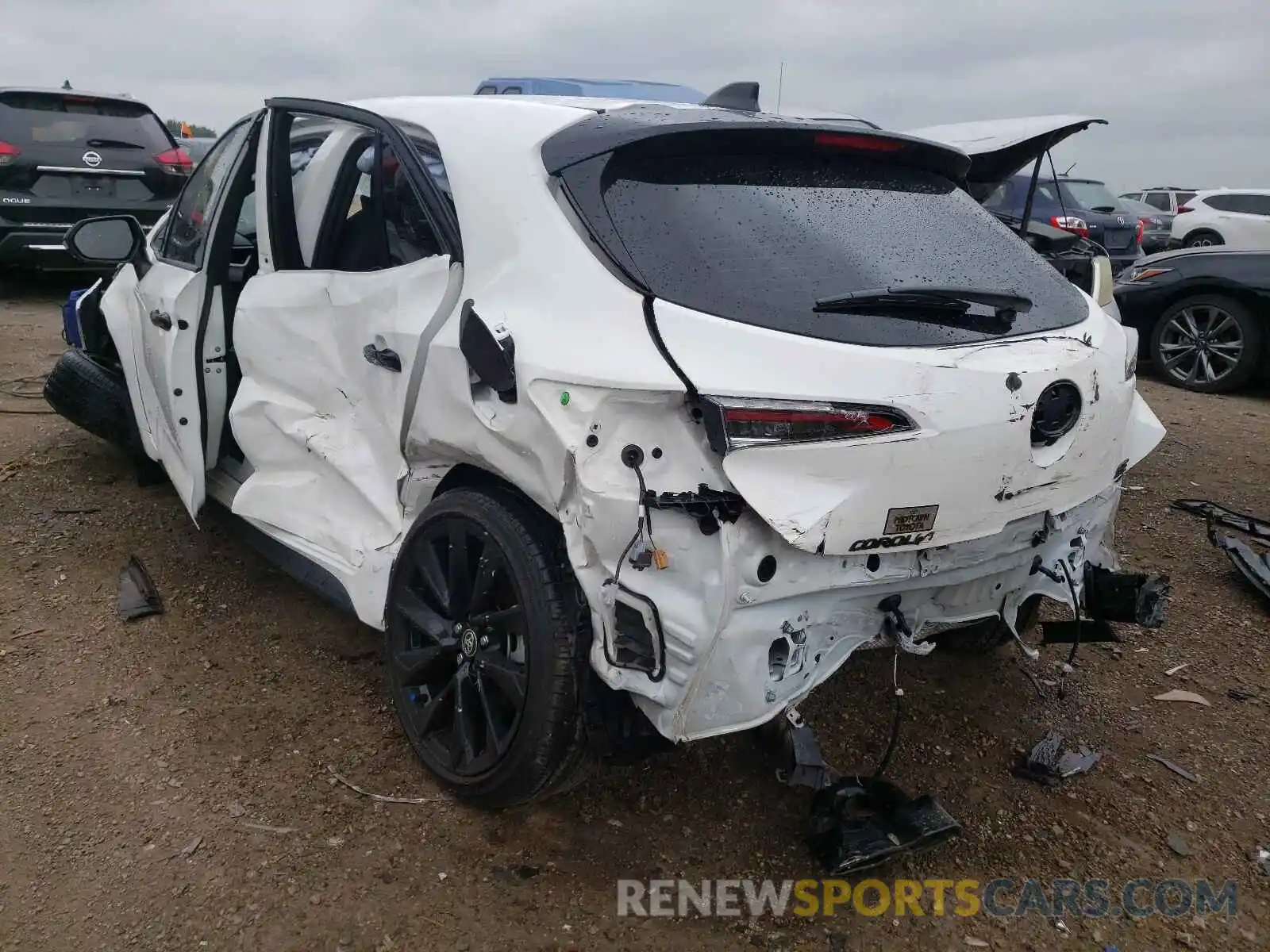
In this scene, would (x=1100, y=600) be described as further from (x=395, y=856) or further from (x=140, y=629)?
(x=140, y=629)

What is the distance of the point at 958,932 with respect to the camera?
233cm

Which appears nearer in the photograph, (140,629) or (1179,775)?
(1179,775)

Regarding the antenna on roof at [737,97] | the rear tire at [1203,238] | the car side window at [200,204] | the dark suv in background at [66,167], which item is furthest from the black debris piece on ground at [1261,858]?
the rear tire at [1203,238]

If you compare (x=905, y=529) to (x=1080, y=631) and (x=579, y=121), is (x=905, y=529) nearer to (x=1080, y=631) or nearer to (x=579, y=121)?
(x=1080, y=631)

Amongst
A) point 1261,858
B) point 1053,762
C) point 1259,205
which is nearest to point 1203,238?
point 1259,205

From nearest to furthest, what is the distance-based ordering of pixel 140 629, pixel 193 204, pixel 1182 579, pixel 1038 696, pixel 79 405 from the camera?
pixel 1038 696 < pixel 140 629 < pixel 193 204 < pixel 1182 579 < pixel 79 405

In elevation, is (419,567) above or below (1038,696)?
above

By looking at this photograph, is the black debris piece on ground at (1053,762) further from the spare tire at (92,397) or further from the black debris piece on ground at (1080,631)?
the spare tire at (92,397)

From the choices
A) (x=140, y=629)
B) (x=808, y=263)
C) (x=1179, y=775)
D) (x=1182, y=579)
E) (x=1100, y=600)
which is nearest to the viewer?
(x=808, y=263)

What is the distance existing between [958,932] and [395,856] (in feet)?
4.47

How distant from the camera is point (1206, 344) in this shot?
25.7 ft

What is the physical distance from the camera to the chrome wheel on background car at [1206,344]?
25.1ft

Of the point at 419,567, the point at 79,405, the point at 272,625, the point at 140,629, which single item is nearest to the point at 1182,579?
the point at 419,567

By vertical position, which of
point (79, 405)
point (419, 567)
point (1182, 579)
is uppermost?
Result: point (419, 567)
